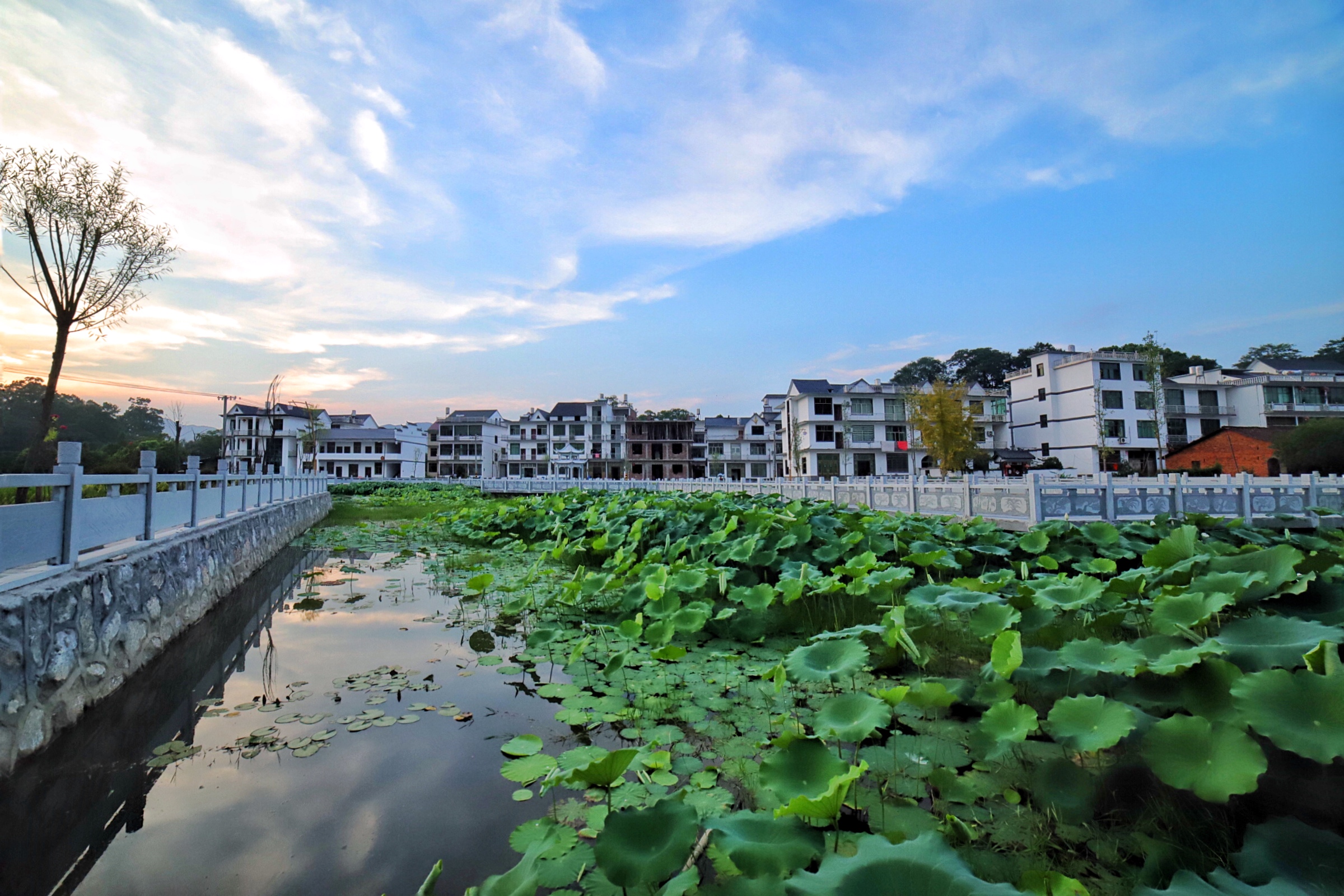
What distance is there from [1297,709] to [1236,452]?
39272mm

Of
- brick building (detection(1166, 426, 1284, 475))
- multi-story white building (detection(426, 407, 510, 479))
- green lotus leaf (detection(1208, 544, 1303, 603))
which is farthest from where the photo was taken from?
multi-story white building (detection(426, 407, 510, 479))

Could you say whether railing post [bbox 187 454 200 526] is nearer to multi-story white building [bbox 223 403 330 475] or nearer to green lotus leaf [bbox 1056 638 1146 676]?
green lotus leaf [bbox 1056 638 1146 676]

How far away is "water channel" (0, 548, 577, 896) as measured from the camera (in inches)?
93.0

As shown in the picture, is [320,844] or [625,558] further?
[625,558]

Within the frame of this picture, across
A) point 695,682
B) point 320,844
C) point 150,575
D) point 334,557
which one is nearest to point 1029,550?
point 695,682

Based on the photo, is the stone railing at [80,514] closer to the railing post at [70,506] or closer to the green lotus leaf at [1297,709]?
the railing post at [70,506]

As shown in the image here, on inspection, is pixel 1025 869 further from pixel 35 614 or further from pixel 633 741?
pixel 35 614

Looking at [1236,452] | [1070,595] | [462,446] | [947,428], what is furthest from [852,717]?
[462,446]

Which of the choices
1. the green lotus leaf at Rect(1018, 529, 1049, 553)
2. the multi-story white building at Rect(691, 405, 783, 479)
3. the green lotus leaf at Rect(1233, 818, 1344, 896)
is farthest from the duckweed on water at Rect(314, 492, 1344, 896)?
the multi-story white building at Rect(691, 405, 783, 479)

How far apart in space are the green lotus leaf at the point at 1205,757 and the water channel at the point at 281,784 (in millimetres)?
2250

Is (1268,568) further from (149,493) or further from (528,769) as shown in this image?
(149,493)

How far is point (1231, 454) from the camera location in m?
31.1

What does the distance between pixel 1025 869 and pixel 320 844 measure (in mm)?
2611

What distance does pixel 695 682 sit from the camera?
400 cm
